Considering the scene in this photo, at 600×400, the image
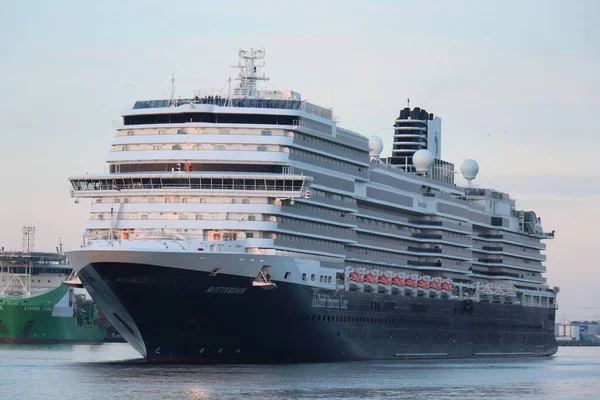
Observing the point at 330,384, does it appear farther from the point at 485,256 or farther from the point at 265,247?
the point at 485,256

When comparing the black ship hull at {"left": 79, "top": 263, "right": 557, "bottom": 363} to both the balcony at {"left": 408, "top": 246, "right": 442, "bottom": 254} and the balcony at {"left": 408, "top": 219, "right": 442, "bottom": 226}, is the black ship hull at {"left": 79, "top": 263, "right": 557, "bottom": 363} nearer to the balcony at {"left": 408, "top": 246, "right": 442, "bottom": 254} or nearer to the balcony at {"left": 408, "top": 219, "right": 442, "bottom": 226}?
the balcony at {"left": 408, "top": 246, "right": 442, "bottom": 254}

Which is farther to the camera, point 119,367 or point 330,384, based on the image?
point 119,367

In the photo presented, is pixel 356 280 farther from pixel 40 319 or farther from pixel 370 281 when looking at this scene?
pixel 40 319

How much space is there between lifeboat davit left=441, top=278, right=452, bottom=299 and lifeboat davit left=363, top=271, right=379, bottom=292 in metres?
12.8

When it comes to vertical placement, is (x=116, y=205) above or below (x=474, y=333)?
above

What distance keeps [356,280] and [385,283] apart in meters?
5.09

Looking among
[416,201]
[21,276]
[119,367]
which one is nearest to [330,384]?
[119,367]

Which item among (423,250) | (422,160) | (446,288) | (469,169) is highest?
(469,169)

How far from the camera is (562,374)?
3656 inches

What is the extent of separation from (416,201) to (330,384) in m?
37.6

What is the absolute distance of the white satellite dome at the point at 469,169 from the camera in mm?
124688

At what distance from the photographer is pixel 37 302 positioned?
167 metres

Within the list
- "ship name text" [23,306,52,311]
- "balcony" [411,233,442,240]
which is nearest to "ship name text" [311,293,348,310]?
"balcony" [411,233,442,240]

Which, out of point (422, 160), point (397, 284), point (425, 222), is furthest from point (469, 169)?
point (397, 284)
